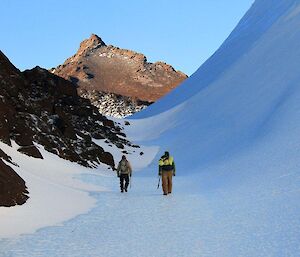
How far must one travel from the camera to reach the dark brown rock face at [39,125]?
2171 centimetres

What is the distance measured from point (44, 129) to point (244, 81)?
2578 cm

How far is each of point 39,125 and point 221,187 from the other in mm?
15997

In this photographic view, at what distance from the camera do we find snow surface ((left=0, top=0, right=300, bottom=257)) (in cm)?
973

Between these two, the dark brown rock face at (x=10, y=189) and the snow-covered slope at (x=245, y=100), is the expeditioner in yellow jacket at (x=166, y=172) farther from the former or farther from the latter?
the snow-covered slope at (x=245, y=100)

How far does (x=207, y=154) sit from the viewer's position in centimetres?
3341

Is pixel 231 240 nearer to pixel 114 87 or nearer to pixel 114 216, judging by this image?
pixel 114 216

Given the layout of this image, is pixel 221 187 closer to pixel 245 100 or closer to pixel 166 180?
pixel 166 180

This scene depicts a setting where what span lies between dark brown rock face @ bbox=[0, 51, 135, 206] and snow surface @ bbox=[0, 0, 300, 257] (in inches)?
102

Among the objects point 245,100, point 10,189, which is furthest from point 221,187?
point 245,100

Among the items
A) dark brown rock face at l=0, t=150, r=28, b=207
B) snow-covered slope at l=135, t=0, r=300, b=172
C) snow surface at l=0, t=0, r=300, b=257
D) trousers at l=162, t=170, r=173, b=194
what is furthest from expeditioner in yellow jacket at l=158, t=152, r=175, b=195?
snow-covered slope at l=135, t=0, r=300, b=172

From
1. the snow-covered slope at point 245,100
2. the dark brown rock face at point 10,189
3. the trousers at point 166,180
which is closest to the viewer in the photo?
the dark brown rock face at point 10,189

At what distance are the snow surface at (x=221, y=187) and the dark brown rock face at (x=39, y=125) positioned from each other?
102 inches

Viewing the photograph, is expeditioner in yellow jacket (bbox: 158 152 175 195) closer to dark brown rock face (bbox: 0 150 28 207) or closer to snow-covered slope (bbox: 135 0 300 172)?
dark brown rock face (bbox: 0 150 28 207)

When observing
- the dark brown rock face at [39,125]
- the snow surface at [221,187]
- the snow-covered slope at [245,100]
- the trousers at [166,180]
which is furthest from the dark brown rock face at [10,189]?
the snow-covered slope at [245,100]
